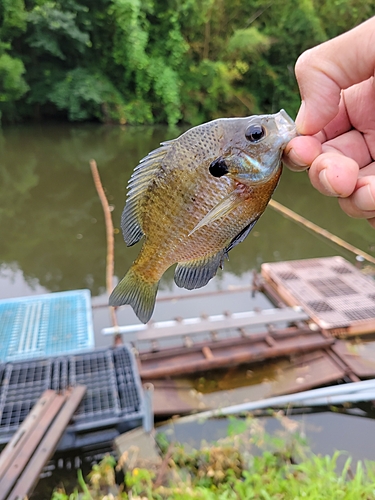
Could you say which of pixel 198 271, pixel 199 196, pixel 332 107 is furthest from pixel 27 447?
pixel 332 107

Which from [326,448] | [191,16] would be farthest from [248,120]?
[191,16]

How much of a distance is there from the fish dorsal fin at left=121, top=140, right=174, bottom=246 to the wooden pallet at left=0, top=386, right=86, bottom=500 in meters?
2.24

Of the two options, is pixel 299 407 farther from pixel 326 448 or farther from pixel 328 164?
pixel 328 164

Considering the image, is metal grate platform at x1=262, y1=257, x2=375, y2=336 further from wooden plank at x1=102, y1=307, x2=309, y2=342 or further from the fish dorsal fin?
the fish dorsal fin

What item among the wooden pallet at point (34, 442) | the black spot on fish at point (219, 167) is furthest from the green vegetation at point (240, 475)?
the black spot on fish at point (219, 167)

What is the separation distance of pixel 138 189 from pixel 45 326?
12.0ft

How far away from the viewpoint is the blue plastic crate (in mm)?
4098

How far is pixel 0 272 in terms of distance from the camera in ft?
21.3

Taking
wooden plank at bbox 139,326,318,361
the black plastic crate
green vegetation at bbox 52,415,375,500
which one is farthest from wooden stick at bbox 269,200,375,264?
the black plastic crate

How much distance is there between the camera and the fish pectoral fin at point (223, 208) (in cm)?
108

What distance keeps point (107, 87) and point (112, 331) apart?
51.3 feet

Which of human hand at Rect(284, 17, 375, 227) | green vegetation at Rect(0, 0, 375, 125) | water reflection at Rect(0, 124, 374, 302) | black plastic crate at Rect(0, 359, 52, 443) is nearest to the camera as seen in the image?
human hand at Rect(284, 17, 375, 227)

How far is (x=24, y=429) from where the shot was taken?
→ 296 centimetres

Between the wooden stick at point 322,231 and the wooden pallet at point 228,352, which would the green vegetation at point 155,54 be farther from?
the wooden pallet at point 228,352
